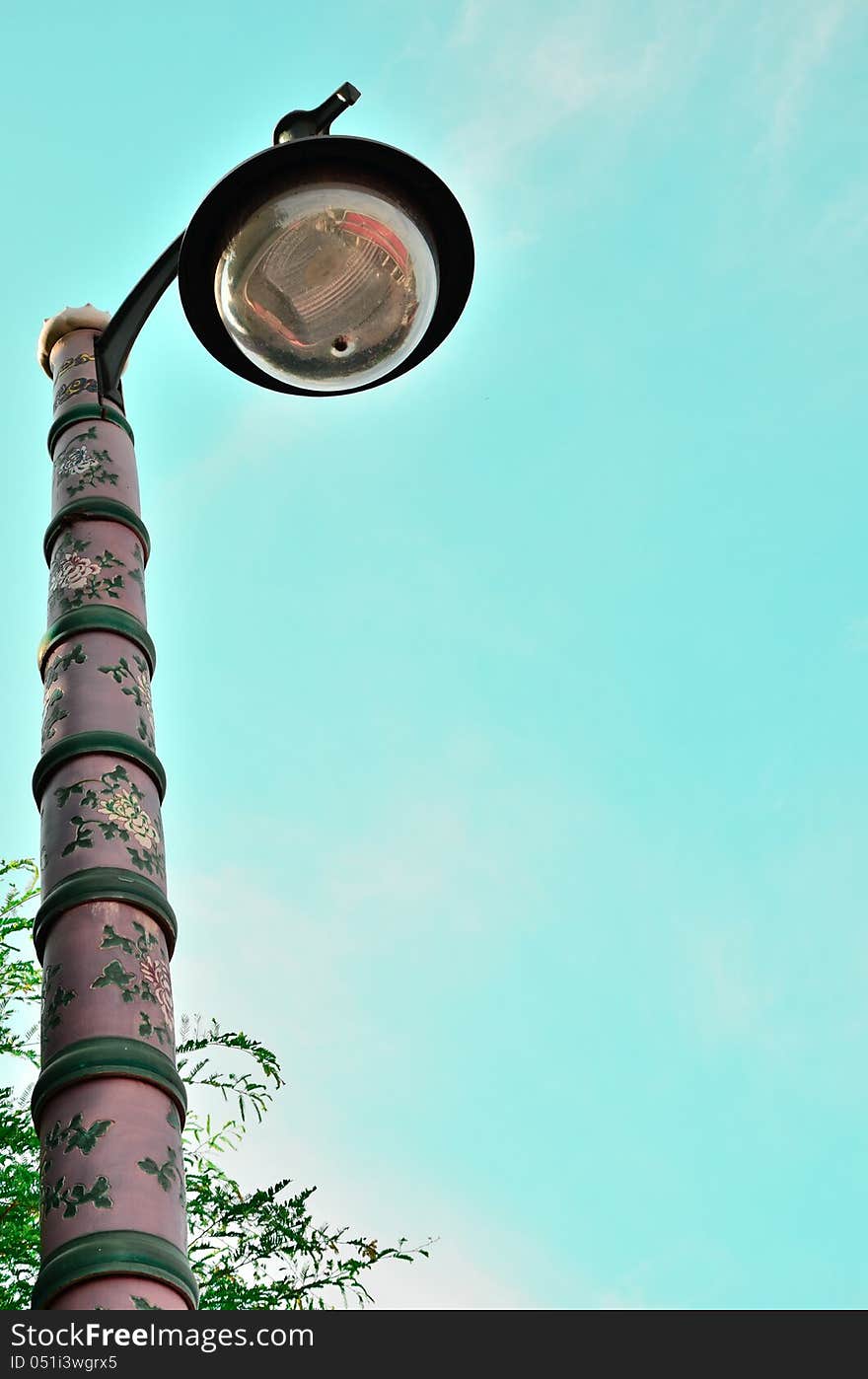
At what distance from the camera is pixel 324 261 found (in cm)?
350

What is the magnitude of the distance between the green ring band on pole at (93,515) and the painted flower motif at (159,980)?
1402mm

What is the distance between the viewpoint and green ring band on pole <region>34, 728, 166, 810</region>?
3391 mm

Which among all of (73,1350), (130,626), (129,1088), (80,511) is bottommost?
(73,1350)

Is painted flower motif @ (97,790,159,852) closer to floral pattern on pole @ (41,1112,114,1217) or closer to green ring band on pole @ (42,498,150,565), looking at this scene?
floral pattern on pole @ (41,1112,114,1217)

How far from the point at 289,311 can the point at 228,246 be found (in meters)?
0.22

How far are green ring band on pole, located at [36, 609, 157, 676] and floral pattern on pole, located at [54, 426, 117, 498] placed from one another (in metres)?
0.52

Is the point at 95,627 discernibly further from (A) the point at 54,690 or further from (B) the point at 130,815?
(B) the point at 130,815

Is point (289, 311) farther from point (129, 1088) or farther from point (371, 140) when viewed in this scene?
point (129, 1088)

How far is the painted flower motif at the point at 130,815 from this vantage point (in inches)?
129

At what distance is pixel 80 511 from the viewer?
3994mm

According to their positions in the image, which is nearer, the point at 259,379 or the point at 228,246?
the point at 228,246

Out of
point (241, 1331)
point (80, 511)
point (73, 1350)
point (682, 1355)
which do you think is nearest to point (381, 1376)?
point (241, 1331)

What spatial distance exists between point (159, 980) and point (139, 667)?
3.09ft

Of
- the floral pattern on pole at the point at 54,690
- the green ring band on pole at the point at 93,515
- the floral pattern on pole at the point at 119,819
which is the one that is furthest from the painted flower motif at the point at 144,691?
the green ring band on pole at the point at 93,515
